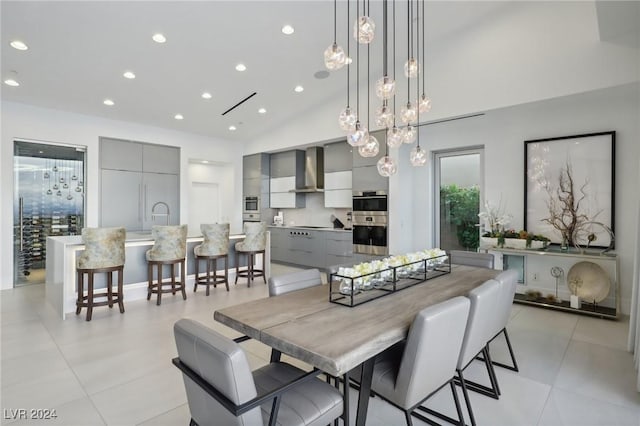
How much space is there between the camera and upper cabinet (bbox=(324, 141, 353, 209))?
21.2 ft

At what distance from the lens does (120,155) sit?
6383mm

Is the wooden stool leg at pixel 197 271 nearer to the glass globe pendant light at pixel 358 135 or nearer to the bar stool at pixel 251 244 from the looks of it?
the bar stool at pixel 251 244

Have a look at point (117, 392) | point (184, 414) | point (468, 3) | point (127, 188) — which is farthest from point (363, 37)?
point (127, 188)

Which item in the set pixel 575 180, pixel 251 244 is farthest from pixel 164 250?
pixel 575 180

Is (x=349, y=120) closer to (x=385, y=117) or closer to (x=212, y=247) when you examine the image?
(x=385, y=117)

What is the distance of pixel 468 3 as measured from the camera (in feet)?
13.0

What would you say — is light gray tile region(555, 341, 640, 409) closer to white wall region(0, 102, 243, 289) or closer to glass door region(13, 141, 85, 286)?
white wall region(0, 102, 243, 289)

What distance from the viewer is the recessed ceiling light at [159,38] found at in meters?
3.96

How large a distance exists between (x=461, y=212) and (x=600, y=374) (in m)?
3.35

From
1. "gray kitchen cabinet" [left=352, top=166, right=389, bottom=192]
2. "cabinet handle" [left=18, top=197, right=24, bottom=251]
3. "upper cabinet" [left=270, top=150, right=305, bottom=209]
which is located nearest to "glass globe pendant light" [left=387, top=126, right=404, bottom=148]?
"gray kitchen cabinet" [left=352, top=166, right=389, bottom=192]

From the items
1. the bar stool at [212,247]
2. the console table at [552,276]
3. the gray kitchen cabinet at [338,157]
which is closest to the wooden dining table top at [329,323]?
the console table at [552,276]

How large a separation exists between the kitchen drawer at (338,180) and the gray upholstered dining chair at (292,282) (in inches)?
161

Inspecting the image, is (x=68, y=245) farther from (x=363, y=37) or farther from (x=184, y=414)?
(x=363, y=37)

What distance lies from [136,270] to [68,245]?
934 millimetres
